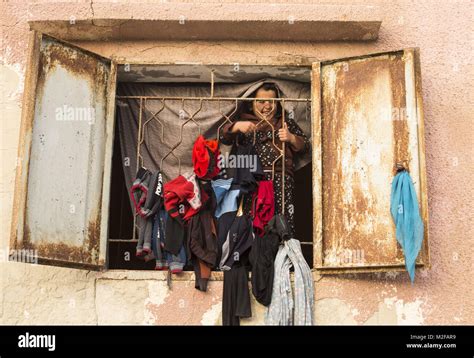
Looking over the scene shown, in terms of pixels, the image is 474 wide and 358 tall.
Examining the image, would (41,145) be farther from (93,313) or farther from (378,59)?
(378,59)

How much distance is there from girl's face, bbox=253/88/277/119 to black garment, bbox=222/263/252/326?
1356mm

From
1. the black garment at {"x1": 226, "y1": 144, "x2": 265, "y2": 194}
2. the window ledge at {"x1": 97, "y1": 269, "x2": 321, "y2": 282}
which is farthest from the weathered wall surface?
the black garment at {"x1": 226, "y1": 144, "x2": 265, "y2": 194}

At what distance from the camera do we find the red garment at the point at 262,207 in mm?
6058

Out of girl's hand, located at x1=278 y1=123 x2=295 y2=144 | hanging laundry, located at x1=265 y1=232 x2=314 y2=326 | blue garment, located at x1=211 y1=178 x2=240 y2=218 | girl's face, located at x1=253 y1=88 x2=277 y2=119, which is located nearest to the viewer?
hanging laundry, located at x1=265 y1=232 x2=314 y2=326

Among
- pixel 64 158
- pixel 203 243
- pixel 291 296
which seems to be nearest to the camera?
pixel 291 296

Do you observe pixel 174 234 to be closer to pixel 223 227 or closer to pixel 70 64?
pixel 223 227

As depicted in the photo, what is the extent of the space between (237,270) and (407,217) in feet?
3.81

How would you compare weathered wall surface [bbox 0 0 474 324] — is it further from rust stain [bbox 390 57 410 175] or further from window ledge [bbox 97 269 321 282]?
rust stain [bbox 390 57 410 175]

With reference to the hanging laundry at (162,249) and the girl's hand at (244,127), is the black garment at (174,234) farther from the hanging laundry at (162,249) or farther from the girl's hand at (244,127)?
the girl's hand at (244,127)

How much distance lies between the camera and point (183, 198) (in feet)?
19.5

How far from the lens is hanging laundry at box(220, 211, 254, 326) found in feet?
18.5

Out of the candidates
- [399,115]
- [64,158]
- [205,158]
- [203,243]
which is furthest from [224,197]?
[399,115]

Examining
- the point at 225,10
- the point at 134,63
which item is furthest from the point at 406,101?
the point at 134,63

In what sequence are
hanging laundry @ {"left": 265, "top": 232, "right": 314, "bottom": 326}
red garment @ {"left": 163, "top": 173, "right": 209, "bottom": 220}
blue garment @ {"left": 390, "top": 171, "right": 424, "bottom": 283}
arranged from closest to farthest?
blue garment @ {"left": 390, "top": 171, "right": 424, "bottom": 283} < hanging laundry @ {"left": 265, "top": 232, "right": 314, "bottom": 326} < red garment @ {"left": 163, "top": 173, "right": 209, "bottom": 220}
